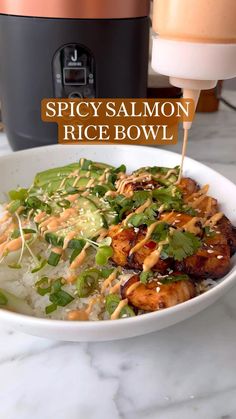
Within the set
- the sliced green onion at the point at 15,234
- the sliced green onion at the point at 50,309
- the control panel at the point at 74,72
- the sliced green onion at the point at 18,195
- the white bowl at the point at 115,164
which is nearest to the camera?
the white bowl at the point at 115,164

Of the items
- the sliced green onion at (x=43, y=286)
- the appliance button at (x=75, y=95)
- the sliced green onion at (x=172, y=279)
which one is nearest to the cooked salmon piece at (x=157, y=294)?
the sliced green onion at (x=172, y=279)

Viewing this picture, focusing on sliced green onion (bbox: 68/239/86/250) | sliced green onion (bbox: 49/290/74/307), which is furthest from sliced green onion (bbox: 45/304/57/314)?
sliced green onion (bbox: 68/239/86/250)

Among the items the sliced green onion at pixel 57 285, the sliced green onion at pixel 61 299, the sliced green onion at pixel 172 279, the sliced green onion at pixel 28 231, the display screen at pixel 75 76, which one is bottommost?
the sliced green onion at pixel 61 299

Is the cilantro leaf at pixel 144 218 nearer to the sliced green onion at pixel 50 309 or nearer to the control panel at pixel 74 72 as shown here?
the sliced green onion at pixel 50 309

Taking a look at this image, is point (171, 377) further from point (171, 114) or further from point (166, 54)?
point (171, 114)

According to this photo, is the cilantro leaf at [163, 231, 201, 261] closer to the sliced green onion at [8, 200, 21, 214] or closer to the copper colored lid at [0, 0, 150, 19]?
the sliced green onion at [8, 200, 21, 214]

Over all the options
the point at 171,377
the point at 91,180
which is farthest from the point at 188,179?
the point at 171,377
